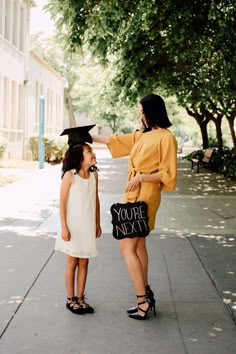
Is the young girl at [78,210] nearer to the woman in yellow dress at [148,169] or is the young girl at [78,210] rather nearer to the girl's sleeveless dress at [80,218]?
the girl's sleeveless dress at [80,218]

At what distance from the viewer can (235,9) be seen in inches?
385

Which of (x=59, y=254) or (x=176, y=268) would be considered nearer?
(x=176, y=268)

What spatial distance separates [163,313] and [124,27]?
7.23 meters

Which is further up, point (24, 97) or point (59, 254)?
point (24, 97)

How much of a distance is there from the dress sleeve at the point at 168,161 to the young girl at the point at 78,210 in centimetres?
58

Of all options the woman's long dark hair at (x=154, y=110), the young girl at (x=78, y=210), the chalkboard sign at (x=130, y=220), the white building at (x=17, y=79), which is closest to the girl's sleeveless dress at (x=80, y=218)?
the young girl at (x=78, y=210)

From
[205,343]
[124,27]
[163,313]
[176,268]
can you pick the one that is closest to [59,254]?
[176,268]

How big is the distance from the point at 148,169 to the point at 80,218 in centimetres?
72

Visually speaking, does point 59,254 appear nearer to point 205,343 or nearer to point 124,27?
point 205,343

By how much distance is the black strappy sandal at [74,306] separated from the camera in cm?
467

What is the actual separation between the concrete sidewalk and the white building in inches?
577

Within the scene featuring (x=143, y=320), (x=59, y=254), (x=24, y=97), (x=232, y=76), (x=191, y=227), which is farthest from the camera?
(x=24, y=97)

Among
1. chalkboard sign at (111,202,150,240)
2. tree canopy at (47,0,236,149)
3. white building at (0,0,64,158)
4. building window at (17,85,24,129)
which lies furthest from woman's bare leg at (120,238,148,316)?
building window at (17,85,24,129)

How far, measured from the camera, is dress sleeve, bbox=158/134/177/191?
4.46 metres
